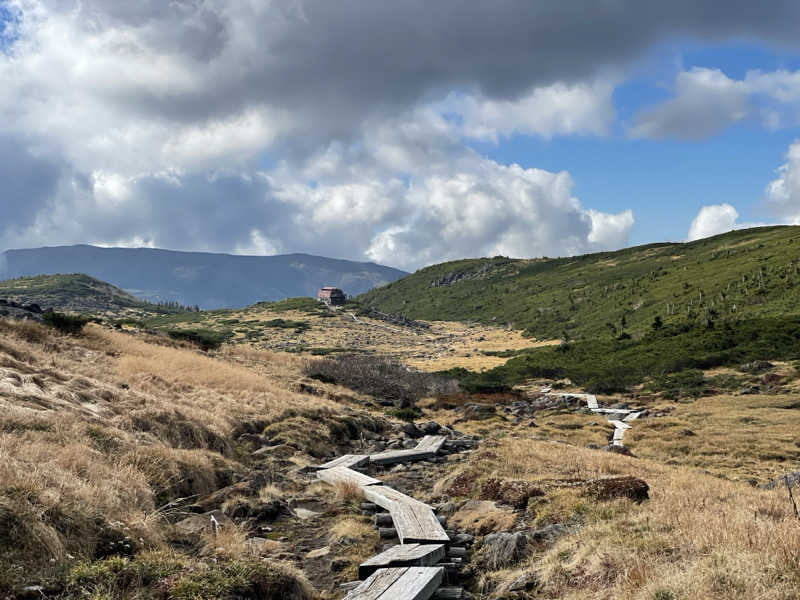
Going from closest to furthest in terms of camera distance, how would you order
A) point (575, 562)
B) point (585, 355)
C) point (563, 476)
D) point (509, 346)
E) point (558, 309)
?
point (575, 562) → point (563, 476) → point (585, 355) → point (509, 346) → point (558, 309)

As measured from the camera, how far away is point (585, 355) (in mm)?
63625

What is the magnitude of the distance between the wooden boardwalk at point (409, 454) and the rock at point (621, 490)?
8.40 metres

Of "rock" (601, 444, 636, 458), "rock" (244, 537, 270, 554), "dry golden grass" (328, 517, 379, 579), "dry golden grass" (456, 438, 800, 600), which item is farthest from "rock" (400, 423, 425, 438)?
"rock" (244, 537, 270, 554)

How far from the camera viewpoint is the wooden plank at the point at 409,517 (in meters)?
8.85

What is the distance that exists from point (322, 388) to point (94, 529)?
83.5 ft

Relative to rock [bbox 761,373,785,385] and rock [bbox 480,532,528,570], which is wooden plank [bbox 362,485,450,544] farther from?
rock [bbox 761,373,785,385]

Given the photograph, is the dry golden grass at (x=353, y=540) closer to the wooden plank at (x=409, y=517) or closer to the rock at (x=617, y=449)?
the wooden plank at (x=409, y=517)

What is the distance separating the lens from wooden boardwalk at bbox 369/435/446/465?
56.9 ft

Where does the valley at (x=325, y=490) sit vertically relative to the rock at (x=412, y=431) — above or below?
above

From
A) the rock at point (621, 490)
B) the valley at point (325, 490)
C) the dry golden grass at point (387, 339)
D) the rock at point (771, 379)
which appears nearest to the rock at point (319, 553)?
the valley at point (325, 490)

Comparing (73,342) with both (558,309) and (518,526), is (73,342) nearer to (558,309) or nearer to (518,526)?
(518,526)

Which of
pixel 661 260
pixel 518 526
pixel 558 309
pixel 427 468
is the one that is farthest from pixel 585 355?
pixel 661 260

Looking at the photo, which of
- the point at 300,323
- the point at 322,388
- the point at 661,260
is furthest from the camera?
the point at 661,260

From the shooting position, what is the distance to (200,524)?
8734mm
